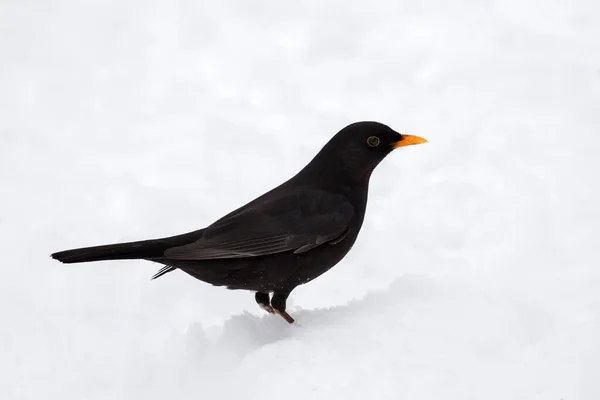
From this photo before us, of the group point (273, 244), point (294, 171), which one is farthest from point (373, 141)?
point (294, 171)

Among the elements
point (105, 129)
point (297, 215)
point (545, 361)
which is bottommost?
point (545, 361)

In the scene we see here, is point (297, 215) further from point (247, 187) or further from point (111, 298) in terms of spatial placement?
point (247, 187)

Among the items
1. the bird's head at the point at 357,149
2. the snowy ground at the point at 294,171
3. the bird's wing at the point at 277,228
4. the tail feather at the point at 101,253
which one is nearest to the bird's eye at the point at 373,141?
the bird's head at the point at 357,149

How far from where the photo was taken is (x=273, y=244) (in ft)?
17.7

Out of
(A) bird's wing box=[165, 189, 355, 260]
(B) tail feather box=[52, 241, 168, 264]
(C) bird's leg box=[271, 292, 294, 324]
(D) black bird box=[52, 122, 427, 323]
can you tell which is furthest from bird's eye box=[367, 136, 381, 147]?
(B) tail feather box=[52, 241, 168, 264]

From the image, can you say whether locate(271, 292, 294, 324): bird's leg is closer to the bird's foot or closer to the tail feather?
the bird's foot

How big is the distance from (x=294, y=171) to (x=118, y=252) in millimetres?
3146

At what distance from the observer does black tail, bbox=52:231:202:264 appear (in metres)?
5.20

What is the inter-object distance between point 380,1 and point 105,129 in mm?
3616

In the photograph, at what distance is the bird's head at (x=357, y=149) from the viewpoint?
584 centimetres

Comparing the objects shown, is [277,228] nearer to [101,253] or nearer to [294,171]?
[101,253]

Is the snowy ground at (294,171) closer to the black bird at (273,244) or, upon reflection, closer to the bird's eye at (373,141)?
the black bird at (273,244)

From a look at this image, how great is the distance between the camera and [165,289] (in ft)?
21.5

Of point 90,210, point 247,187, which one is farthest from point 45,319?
point 247,187
